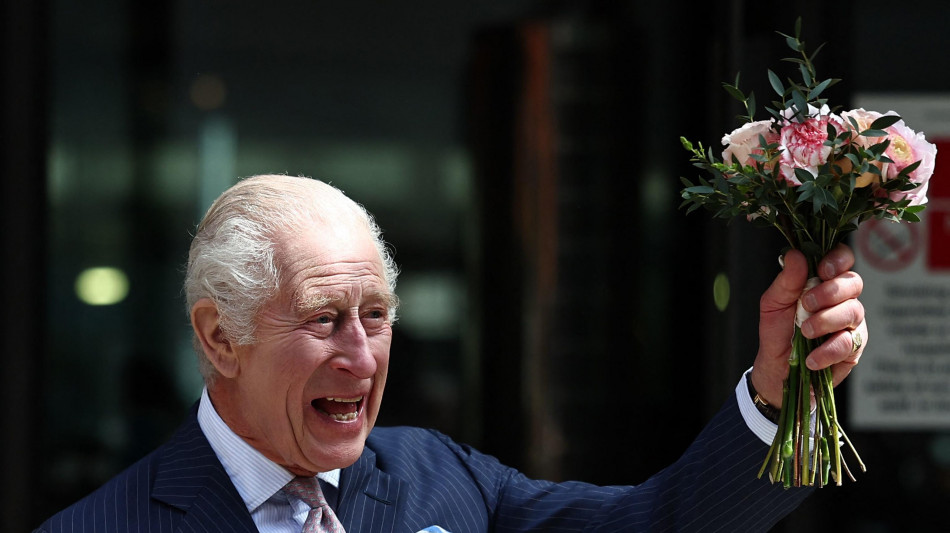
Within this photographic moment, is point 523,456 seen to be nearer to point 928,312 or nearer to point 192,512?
point 928,312

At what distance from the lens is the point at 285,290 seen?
2.24 meters

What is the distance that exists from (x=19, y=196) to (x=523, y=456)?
2.18 m

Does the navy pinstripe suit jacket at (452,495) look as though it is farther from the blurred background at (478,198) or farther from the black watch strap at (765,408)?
the blurred background at (478,198)

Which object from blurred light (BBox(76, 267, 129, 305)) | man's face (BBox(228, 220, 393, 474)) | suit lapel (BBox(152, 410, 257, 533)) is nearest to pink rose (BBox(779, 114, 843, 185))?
man's face (BBox(228, 220, 393, 474))

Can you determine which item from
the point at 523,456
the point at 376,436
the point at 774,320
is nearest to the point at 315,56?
the point at 523,456

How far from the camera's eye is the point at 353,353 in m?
2.24

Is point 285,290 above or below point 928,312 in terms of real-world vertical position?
above

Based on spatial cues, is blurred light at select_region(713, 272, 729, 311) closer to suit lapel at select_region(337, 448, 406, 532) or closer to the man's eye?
suit lapel at select_region(337, 448, 406, 532)

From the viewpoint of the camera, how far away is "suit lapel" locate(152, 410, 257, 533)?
2209 millimetres

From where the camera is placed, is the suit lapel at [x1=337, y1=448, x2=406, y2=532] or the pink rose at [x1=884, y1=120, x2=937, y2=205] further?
the suit lapel at [x1=337, y1=448, x2=406, y2=532]

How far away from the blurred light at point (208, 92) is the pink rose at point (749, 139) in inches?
110

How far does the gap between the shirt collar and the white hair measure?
0.43 ft

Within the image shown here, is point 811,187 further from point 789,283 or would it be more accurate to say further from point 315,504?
point 315,504

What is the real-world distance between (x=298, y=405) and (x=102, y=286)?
8.02ft
